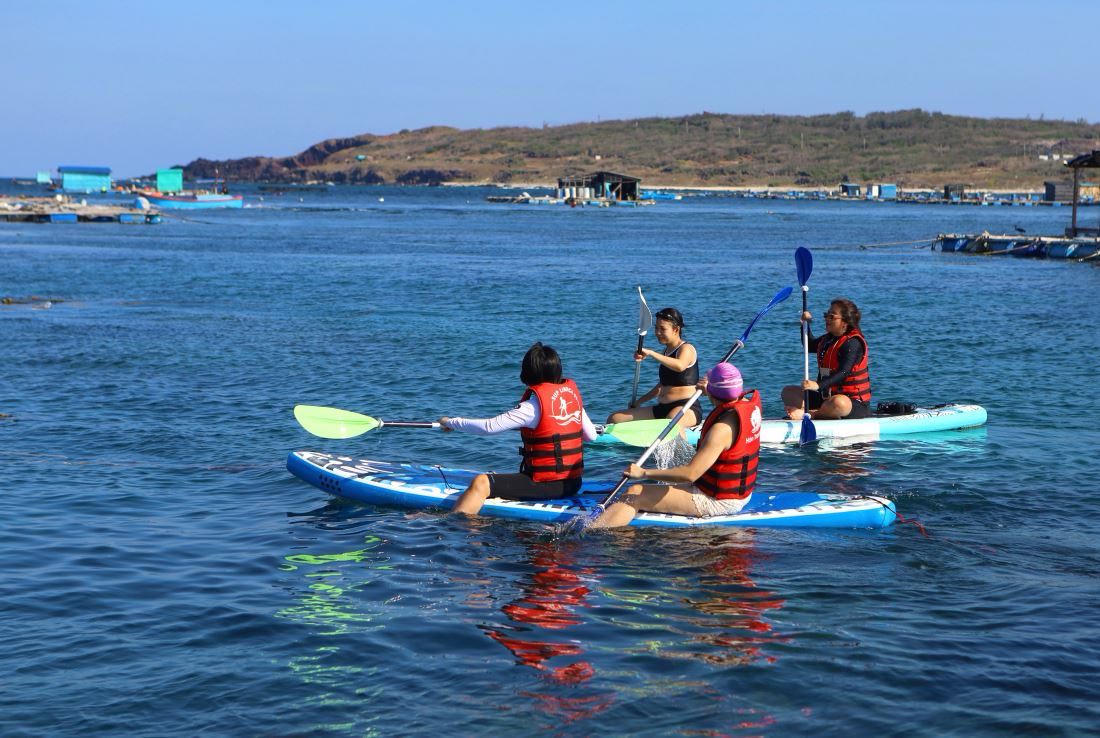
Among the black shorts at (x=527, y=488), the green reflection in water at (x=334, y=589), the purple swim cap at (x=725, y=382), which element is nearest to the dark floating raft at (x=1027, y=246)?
the black shorts at (x=527, y=488)

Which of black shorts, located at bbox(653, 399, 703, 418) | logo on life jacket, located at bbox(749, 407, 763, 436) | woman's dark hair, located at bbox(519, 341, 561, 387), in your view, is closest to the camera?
logo on life jacket, located at bbox(749, 407, 763, 436)

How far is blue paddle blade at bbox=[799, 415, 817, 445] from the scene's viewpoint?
14031 millimetres

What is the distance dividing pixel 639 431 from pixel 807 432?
217 centimetres

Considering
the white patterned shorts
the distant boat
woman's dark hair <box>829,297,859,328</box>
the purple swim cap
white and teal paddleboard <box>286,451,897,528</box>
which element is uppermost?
the distant boat

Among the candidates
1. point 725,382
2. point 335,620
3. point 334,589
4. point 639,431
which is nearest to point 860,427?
point 639,431

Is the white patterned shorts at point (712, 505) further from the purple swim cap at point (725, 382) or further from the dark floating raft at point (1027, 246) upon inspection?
the dark floating raft at point (1027, 246)

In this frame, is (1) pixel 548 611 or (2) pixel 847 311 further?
(2) pixel 847 311

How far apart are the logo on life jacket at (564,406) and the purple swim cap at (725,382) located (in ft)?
4.04

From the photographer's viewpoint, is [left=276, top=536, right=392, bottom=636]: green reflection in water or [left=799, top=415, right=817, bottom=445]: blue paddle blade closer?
[left=276, top=536, right=392, bottom=636]: green reflection in water

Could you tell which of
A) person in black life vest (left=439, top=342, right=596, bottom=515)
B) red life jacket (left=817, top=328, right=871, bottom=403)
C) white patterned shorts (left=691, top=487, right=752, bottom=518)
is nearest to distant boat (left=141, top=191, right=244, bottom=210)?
red life jacket (left=817, top=328, right=871, bottom=403)

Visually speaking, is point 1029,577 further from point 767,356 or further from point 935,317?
point 935,317

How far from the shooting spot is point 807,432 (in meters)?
14.1

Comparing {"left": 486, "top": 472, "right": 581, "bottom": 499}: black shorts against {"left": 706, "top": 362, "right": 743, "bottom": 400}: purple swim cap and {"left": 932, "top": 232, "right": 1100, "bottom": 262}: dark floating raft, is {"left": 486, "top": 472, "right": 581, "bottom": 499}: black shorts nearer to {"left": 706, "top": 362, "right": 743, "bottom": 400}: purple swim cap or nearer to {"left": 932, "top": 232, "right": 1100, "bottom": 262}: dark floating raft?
{"left": 706, "top": 362, "right": 743, "bottom": 400}: purple swim cap

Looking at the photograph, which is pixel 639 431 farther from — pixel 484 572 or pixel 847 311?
pixel 484 572
